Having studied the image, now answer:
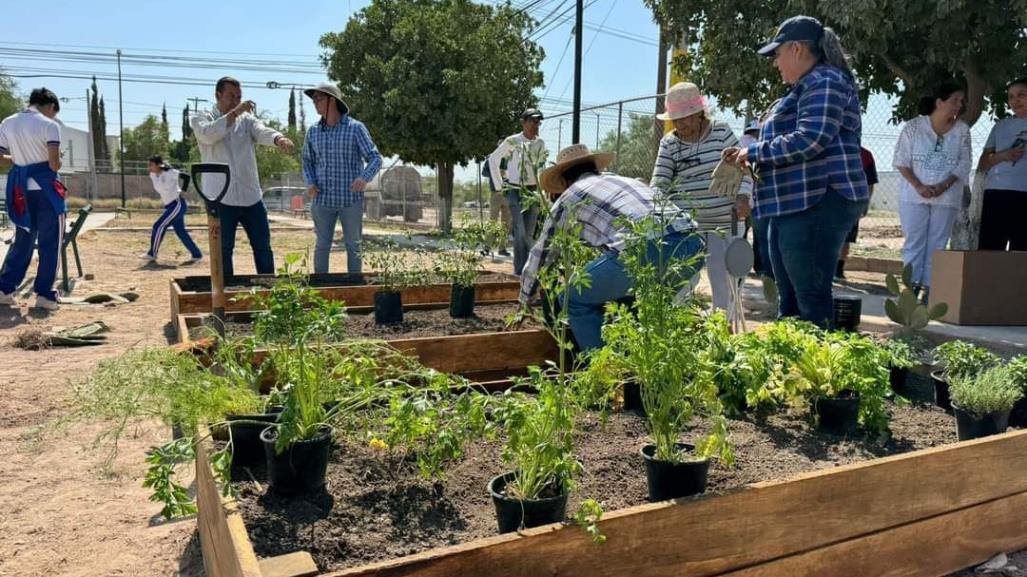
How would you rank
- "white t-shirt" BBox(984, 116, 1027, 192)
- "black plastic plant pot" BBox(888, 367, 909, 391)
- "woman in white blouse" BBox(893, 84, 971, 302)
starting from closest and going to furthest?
"black plastic plant pot" BBox(888, 367, 909, 391) → "white t-shirt" BBox(984, 116, 1027, 192) → "woman in white blouse" BBox(893, 84, 971, 302)

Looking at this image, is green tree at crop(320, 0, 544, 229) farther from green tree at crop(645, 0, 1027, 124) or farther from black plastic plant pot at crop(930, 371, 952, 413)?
black plastic plant pot at crop(930, 371, 952, 413)

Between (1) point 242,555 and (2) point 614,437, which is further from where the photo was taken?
(2) point 614,437

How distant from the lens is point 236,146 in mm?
6043

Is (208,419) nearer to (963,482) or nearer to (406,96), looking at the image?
(963,482)

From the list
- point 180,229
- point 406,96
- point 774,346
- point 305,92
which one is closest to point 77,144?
point 406,96

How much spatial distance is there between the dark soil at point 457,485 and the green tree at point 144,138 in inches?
2814

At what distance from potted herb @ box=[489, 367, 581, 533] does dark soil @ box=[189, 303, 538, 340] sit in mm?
2273

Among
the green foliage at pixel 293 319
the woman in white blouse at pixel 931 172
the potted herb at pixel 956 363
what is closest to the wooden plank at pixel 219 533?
the green foliage at pixel 293 319

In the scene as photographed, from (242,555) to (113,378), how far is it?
40.6 inches

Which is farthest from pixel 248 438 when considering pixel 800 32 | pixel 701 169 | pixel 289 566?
pixel 701 169

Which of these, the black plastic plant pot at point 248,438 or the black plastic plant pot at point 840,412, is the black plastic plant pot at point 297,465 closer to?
the black plastic plant pot at point 248,438

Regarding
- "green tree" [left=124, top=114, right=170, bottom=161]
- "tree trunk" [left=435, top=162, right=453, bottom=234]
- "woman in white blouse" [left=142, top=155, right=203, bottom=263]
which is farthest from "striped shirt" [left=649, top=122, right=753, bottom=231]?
"green tree" [left=124, top=114, right=170, bottom=161]

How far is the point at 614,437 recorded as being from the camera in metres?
2.63

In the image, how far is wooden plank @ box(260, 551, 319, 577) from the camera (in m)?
1.44
